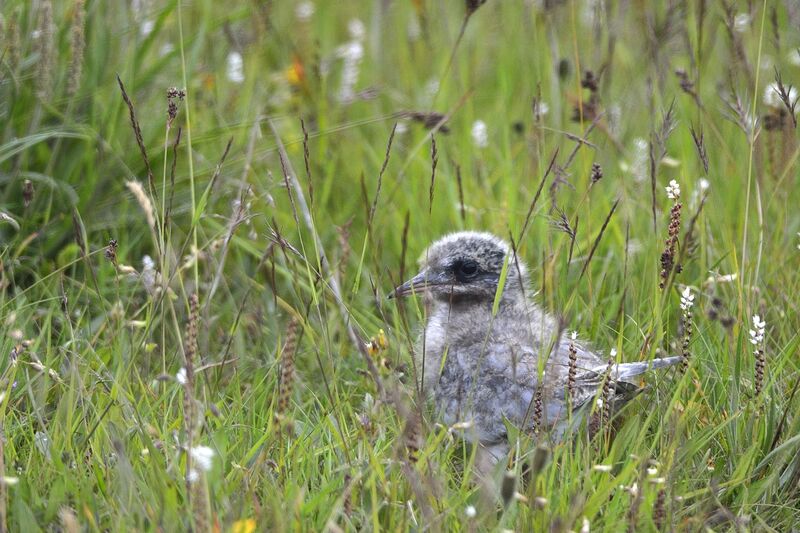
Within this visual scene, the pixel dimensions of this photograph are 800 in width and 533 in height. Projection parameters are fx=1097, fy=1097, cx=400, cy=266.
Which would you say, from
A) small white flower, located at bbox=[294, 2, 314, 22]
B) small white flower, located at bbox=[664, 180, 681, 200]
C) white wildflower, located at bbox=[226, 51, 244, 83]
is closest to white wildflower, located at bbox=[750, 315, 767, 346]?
small white flower, located at bbox=[664, 180, 681, 200]

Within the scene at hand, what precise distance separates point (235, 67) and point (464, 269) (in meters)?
2.66

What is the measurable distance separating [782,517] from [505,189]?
2.51 metres

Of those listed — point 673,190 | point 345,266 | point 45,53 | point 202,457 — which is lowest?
point 345,266

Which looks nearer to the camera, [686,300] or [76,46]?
[686,300]

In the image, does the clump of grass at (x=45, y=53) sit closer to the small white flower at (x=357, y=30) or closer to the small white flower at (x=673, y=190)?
the small white flower at (x=673, y=190)

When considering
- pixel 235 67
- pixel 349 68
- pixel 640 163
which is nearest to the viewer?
pixel 640 163

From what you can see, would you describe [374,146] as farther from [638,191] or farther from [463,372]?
[463,372]

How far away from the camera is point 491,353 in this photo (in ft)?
13.6

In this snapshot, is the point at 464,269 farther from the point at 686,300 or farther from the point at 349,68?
the point at 349,68

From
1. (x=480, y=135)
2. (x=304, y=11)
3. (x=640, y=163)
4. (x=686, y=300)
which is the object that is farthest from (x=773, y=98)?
(x=304, y=11)

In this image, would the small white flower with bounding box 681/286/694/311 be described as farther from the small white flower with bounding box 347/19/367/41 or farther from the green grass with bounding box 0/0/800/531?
the small white flower with bounding box 347/19/367/41

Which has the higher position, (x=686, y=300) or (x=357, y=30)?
(x=357, y=30)

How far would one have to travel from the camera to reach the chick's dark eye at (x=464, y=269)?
4.52 meters

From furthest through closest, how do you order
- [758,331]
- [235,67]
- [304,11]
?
1. [304,11]
2. [235,67]
3. [758,331]
